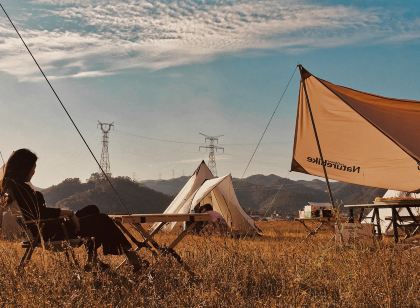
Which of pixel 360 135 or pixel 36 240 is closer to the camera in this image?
pixel 36 240

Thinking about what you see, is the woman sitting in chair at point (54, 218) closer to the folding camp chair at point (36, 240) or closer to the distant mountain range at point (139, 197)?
the folding camp chair at point (36, 240)

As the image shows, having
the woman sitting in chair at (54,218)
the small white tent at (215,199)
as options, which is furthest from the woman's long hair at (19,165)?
the small white tent at (215,199)

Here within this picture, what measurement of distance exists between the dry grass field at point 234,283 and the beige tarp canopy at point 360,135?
3.39 m

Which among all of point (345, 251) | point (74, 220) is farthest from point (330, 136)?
point (74, 220)

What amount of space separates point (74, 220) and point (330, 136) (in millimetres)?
5582

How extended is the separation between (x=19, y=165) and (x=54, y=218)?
0.68 metres

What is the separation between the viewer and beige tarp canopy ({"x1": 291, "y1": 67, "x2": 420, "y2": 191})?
8.50 m

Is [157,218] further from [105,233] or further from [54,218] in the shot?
[54,218]

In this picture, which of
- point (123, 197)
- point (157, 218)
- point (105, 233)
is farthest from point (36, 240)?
point (123, 197)

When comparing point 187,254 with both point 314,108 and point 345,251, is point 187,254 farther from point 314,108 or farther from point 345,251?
point 314,108

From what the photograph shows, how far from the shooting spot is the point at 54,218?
4906 mm

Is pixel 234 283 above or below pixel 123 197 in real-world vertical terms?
above

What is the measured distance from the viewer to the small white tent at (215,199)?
13914mm

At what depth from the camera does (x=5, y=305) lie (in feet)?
12.0
